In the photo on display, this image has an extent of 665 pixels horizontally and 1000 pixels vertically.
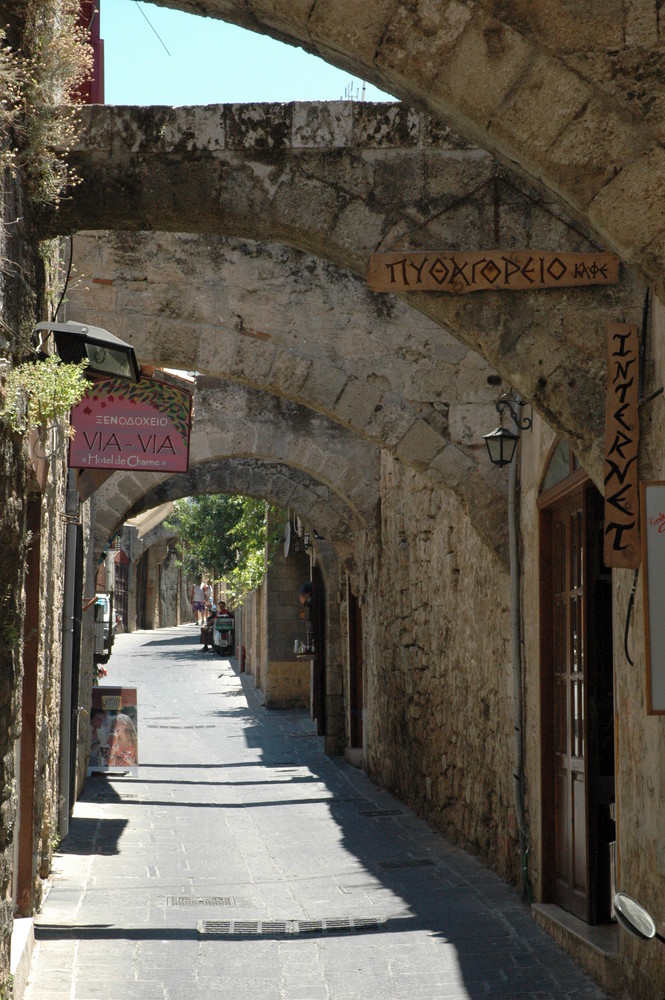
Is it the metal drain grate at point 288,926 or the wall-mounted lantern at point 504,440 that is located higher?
the wall-mounted lantern at point 504,440

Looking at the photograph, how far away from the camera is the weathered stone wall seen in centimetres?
764

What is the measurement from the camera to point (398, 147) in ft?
17.0

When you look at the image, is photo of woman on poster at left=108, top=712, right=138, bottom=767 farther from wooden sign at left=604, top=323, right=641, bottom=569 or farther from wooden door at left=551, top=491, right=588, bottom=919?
wooden sign at left=604, top=323, right=641, bottom=569

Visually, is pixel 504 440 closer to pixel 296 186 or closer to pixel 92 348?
pixel 296 186

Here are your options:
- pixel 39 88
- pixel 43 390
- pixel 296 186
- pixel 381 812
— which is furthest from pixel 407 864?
pixel 39 88

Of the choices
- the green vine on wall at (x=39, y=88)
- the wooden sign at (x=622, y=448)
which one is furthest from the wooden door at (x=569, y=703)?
the green vine on wall at (x=39, y=88)

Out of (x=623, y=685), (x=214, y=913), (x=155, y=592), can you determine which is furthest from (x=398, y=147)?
(x=155, y=592)

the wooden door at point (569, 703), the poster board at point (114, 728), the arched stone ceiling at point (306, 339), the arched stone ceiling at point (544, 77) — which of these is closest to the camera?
the arched stone ceiling at point (544, 77)

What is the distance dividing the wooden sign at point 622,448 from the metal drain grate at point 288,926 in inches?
113

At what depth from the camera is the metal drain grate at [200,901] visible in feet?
22.3

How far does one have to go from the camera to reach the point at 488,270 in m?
4.83

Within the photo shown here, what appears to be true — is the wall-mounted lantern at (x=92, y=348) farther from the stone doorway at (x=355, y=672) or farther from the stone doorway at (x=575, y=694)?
the stone doorway at (x=355, y=672)

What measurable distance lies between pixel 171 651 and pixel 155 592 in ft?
50.8

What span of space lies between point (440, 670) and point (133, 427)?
9.68 ft
